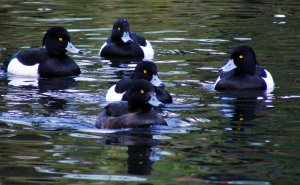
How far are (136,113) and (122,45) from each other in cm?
830

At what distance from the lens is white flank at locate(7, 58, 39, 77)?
64.4 ft

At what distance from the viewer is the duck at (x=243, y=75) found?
16875 millimetres

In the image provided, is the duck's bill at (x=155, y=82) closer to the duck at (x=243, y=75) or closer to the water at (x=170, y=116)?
the water at (x=170, y=116)

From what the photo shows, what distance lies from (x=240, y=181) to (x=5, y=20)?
17.4 m

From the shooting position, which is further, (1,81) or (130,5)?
(130,5)

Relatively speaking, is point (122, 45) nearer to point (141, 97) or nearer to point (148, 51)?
point (148, 51)

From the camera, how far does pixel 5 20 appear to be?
87.6 ft

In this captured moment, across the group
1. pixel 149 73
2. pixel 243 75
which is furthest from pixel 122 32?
pixel 149 73

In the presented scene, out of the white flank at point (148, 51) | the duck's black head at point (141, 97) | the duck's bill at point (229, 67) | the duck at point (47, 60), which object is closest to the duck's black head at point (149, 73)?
the duck's bill at point (229, 67)

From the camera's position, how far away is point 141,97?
530 inches

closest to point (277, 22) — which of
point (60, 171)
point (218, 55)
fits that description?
point (218, 55)

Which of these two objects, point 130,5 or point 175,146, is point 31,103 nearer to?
point 175,146

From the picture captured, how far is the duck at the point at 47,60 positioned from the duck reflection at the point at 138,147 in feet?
20.8

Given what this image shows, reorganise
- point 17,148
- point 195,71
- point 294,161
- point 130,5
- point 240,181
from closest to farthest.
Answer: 1. point 240,181
2. point 294,161
3. point 17,148
4. point 195,71
5. point 130,5
